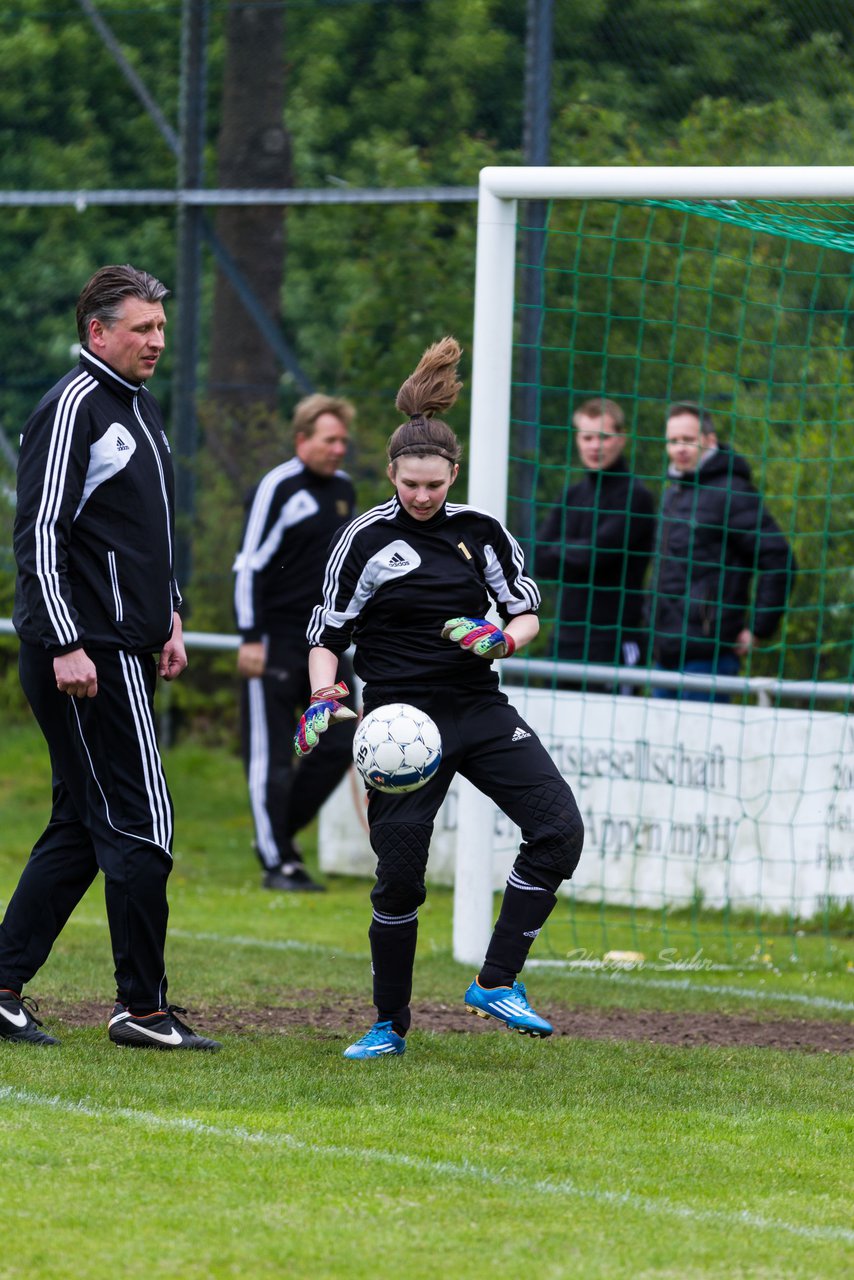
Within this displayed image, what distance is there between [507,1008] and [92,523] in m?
1.95

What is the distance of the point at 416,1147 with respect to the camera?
467 cm

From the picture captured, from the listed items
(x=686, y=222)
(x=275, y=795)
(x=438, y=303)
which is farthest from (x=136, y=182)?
(x=275, y=795)

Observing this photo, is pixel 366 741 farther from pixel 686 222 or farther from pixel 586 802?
pixel 686 222

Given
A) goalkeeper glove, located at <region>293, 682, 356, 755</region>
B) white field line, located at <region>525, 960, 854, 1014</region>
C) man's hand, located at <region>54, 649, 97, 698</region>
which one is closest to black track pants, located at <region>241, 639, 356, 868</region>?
white field line, located at <region>525, 960, 854, 1014</region>

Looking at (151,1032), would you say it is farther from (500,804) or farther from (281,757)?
(281,757)

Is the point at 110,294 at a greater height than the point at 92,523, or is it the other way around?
the point at 110,294

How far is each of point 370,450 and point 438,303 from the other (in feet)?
3.54

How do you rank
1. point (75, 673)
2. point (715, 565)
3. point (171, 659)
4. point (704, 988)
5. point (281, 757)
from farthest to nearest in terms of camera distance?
point (281, 757) < point (715, 565) < point (704, 988) < point (171, 659) < point (75, 673)

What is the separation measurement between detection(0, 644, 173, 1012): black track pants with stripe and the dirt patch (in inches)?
21.7

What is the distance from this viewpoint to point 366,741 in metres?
5.61

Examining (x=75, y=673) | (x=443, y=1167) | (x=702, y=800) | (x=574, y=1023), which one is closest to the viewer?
(x=443, y=1167)

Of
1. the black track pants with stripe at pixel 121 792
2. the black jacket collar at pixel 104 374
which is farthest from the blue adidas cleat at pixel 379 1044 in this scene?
the black jacket collar at pixel 104 374

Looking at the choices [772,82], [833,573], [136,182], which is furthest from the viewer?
[136,182]

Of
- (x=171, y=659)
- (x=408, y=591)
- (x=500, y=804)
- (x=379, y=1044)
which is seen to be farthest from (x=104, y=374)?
(x=379, y=1044)
